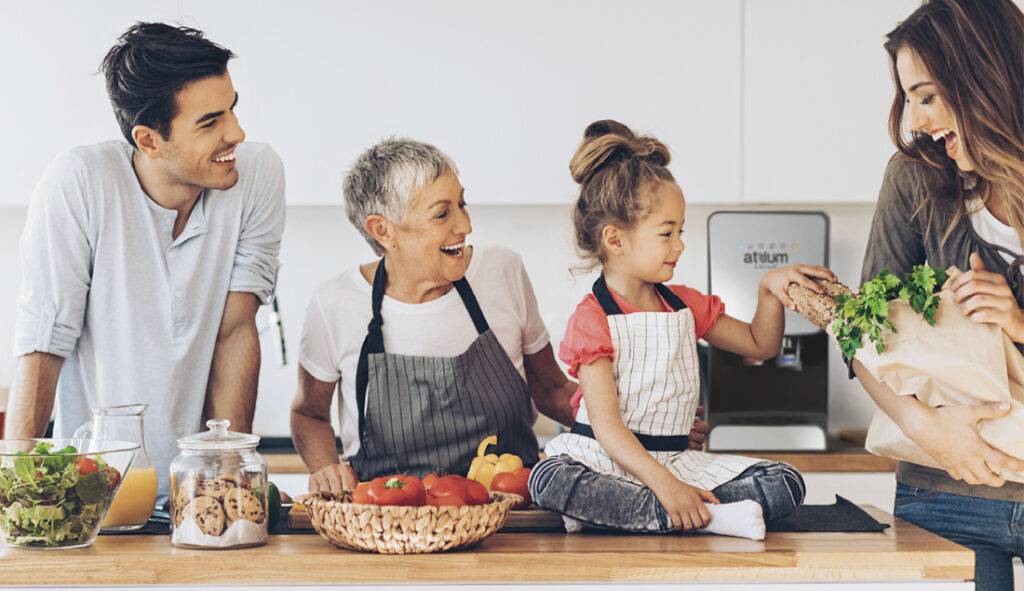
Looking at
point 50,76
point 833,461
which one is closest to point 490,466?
point 833,461

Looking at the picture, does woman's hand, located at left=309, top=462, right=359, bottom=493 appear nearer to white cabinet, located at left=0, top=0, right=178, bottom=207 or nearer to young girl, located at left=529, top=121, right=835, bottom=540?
young girl, located at left=529, top=121, right=835, bottom=540

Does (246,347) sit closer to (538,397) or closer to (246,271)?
(246,271)

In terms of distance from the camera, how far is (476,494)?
1.48 m

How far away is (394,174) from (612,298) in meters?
0.41

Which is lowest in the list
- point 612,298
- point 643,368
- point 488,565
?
point 488,565

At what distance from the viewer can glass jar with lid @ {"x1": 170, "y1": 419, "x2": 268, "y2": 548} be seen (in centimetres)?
144

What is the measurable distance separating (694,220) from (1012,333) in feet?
6.12

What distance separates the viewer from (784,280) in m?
1.68

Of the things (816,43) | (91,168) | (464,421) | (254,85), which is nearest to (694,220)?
(816,43)

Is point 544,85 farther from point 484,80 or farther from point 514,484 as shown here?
point 514,484

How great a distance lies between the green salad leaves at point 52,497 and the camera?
1.42 metres

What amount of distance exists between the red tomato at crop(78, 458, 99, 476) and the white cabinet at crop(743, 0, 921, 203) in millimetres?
1926

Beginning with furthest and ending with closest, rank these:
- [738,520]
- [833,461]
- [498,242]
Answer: [498,242]
[833,461]
[738,520]

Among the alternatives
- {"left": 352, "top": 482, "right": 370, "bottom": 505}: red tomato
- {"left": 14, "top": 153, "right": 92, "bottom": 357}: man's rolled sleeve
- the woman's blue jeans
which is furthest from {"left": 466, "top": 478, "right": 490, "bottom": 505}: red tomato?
{"left": 14, "top": 153, "right": 92, "bottom": 357}: man's rolled sleeve
